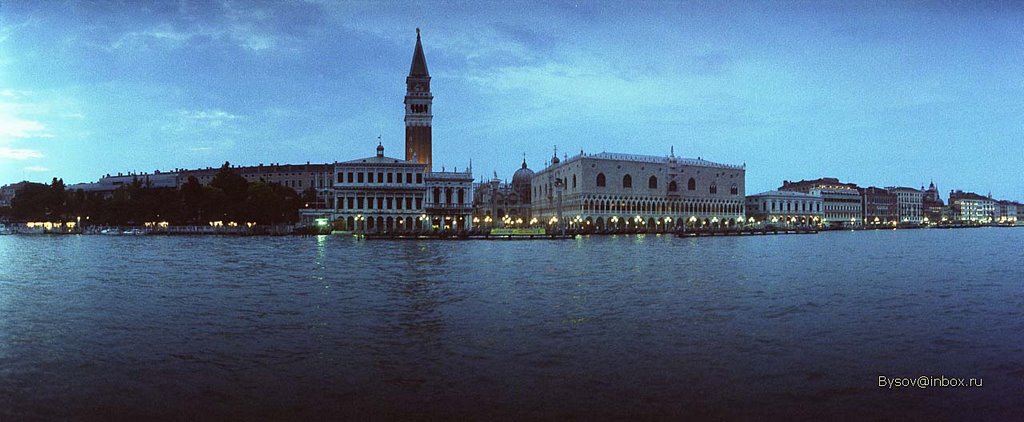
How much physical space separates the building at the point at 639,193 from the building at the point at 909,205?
6394cm

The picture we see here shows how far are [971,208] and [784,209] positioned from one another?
96.6 meters

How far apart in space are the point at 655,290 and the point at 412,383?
11.3 m

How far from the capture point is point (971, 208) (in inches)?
7116

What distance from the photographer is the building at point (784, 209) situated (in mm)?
115688

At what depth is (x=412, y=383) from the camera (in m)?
8.59

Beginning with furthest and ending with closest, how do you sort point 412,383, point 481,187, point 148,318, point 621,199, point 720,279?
point 481,187 → point 621,199 → point 720,279 → point 148,318 → point 412,383

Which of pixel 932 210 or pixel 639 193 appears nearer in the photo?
pixel 639 193

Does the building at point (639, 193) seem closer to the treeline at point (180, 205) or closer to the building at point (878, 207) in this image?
the treeline at point (180, 205)

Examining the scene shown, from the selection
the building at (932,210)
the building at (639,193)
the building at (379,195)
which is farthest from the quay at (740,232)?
the building at (932,210)

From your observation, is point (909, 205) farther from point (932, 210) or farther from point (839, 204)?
point (839, 204)

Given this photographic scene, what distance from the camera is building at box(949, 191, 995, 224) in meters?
176

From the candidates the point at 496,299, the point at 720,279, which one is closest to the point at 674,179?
the point at 720,279

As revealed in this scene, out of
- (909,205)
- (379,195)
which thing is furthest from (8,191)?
(909,205)

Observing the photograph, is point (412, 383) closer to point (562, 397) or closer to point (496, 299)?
point (562, 397)
